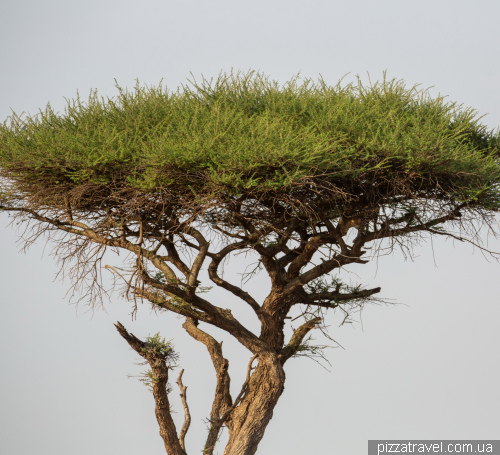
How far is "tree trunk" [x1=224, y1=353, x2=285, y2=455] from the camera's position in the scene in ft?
22.3

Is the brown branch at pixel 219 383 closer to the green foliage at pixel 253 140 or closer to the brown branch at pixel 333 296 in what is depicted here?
the brown branch at pixel 333 296

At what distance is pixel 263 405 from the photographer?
6.85 m

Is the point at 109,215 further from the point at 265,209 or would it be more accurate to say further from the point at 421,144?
the point at 421,144

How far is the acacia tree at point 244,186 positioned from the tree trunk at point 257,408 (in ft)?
0.05

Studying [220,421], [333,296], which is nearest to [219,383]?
[220,421]

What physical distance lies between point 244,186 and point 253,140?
14.9 inches

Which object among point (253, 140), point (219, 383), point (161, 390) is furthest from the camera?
point (219, 383)

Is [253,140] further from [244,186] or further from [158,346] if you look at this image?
[158,346]

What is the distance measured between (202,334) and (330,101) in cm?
298

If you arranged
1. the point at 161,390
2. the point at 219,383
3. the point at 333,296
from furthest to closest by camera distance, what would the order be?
the point at 333,296 < the point at 219,383 < the point at 161,390

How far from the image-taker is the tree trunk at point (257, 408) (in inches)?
267

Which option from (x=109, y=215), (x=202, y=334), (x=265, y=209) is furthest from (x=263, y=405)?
(x=109, y=215)

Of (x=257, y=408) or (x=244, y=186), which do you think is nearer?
(x=244, y=186)

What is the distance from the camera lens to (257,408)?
22.5 ft
